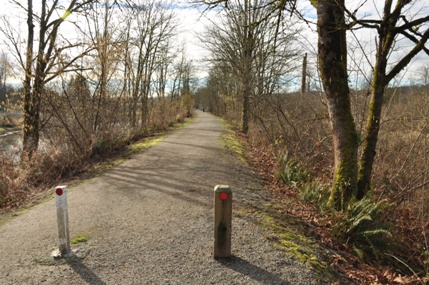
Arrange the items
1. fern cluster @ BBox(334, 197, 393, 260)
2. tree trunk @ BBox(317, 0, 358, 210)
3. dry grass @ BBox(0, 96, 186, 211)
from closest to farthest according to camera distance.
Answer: fern cluster @ BBox(334, 197, 393, 260) → tree trunk @ BBox(317, 0, 358, 210) → dry grass @ BBox(0, 96, 186, 211)

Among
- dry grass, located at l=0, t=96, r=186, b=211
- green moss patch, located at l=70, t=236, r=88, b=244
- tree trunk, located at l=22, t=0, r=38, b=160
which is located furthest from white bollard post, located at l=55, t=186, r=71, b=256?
tree trunk, located at l=22, t=0, r=38, b=160

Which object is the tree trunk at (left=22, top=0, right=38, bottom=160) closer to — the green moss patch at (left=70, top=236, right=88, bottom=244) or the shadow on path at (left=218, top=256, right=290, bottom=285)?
the green moss patch at (left=70, top=236, right=88, bottom=244)

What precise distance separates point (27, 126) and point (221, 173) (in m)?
7.05

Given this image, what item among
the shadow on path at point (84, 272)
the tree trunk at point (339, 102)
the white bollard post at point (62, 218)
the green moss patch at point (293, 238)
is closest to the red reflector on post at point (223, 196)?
the green moss patch at point (293, 238)

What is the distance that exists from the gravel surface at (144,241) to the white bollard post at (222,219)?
0.14 m

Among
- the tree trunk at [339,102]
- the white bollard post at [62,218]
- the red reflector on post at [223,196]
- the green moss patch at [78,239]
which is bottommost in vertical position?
the green moss patch at [78,239]

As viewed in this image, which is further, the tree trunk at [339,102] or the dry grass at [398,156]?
the tree trunk at [339,102]

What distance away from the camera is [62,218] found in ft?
12.6

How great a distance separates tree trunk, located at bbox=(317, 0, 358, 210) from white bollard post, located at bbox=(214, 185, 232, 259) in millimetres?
2428

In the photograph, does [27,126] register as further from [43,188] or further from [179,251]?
[179,251]

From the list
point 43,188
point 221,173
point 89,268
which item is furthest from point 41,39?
point 89,268

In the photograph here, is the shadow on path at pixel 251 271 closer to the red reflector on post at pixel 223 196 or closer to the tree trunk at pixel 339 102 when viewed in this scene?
the red reflector on post at pixel 223 196

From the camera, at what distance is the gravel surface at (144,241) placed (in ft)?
11.3

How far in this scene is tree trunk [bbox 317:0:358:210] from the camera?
5.19 meters
